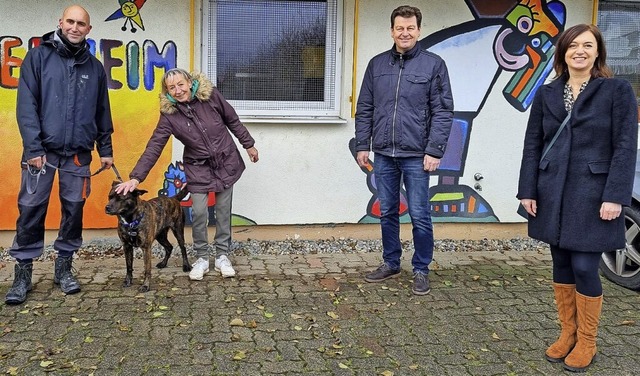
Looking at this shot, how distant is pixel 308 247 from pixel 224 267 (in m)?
1.33


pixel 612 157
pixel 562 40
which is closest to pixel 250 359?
pixel 612 157

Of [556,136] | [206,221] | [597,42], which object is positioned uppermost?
[597,42]

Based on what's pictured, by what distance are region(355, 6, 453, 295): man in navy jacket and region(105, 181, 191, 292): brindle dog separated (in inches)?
68.6

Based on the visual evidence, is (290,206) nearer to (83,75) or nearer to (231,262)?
(231,262)

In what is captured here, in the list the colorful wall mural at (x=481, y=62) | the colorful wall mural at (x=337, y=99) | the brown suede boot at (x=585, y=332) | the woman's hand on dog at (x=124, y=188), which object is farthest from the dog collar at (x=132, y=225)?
the brown suede boot at (x=585, y=332)

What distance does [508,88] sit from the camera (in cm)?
694

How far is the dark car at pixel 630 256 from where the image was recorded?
5.37m

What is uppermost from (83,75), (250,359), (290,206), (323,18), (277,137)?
(323,18)

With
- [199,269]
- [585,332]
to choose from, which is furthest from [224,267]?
[585,332]

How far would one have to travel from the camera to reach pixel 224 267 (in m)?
5.63

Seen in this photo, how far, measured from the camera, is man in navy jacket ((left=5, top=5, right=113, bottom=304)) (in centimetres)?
478

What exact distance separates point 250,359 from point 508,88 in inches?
173

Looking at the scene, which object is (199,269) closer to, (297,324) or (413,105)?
(297,324)

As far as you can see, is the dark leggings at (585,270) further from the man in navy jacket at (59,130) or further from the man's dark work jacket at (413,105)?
the man in navy jacket at (59,130)
